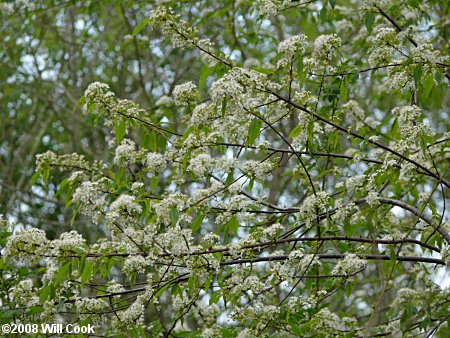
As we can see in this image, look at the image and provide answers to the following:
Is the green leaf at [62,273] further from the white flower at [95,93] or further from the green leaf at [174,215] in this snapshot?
the white flower at [95,93]

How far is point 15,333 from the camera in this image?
4.13m

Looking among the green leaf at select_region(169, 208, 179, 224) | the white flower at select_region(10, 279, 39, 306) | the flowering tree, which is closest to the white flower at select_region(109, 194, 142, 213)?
the flowering tree

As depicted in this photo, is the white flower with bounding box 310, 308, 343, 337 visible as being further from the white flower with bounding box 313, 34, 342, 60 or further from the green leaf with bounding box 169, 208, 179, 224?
the white flower with bounding box 313, 34, 342, 60

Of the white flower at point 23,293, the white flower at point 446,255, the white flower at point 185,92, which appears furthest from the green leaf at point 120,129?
the white flower at point 446,255

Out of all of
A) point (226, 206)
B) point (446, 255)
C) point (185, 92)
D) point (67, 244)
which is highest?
point (185, 92)

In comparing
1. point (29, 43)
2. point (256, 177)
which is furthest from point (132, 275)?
point (29, 43)

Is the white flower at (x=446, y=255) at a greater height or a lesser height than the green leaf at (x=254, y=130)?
lesser

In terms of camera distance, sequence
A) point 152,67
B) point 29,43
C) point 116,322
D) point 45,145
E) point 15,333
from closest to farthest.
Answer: point 116,322, point 15,333, point 152,67, point 29,43, point 45,145

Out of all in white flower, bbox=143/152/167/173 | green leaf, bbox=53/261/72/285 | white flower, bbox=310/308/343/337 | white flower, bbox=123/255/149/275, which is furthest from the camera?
white flower, bbox=310/308/343/337

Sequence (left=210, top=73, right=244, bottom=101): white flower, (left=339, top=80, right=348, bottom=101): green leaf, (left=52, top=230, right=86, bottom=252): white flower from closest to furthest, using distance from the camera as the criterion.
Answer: (left=210, top=73, right=244, bottom=101): white flower → (left=52, top=230, right=86, bottom=252): white flower → (left=339, top=80, right=348, bottom=101): green leaf

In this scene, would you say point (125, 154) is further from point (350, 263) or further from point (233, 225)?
point (350, 263)

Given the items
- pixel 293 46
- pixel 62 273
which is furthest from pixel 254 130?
pixel 62 273

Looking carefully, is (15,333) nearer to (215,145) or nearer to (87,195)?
(87,195)

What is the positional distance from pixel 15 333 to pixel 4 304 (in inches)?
10.1
